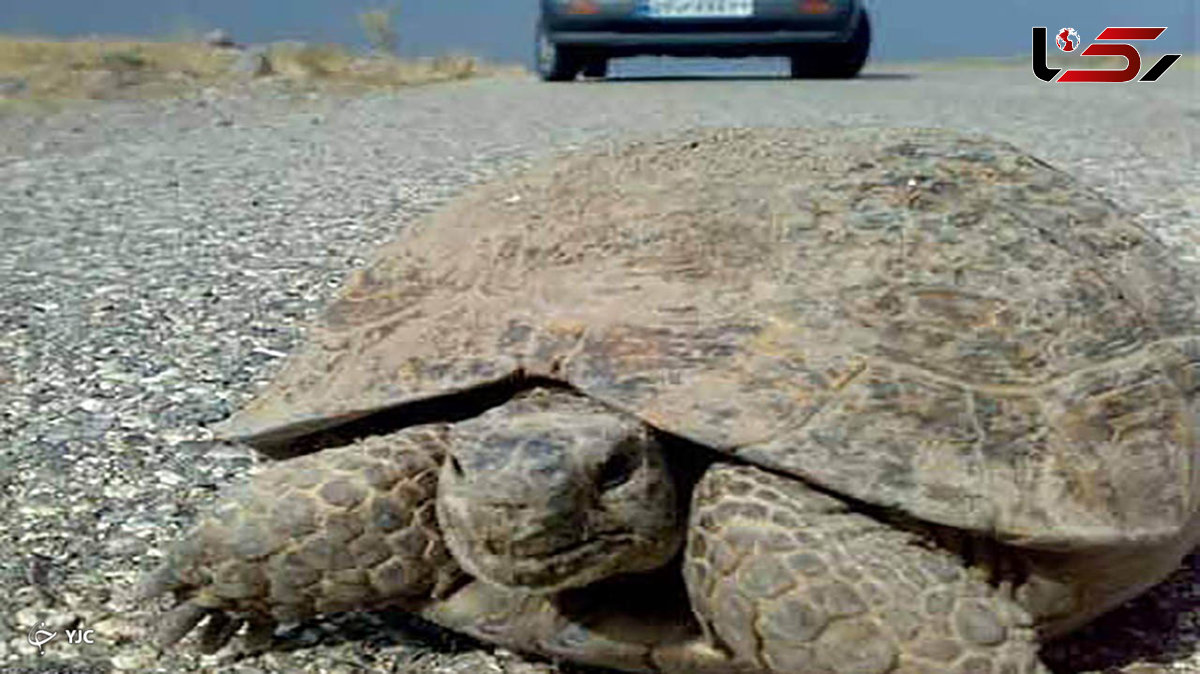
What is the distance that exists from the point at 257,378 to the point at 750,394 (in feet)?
7.70

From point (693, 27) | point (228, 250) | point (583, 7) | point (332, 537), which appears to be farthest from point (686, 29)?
point (332, 537)

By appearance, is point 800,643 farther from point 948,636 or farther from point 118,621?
point 118,621

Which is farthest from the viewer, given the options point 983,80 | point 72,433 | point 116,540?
point 983,80

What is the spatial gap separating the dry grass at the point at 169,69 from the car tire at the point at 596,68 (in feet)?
6.28

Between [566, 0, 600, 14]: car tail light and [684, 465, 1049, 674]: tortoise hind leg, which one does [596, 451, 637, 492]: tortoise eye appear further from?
[566, 0, 600, 14]: car tail light

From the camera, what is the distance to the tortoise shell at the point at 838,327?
7.63ft

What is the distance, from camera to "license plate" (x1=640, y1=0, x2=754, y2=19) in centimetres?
1395

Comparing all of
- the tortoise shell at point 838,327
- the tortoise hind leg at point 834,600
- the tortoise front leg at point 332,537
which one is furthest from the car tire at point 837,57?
the tortoise hind leg at point 834,600

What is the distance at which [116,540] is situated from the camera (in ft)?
10.3

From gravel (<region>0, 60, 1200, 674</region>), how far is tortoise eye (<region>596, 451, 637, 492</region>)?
487 mm

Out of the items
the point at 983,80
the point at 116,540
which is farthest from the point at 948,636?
the point at 983,80

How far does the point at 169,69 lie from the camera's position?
17.8m

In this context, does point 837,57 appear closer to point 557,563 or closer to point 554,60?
point 554,60

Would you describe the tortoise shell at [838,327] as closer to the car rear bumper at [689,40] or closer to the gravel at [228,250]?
the gravel at [228,250]
